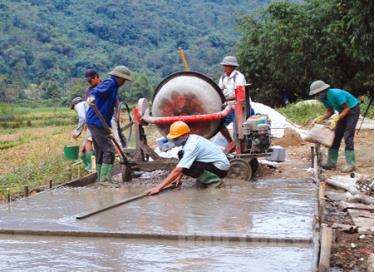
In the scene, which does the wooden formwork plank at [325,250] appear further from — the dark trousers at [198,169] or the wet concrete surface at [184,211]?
the dark trousers at [198,169]

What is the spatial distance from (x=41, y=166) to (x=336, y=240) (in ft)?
28.4

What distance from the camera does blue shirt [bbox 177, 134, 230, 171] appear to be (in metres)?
8.08

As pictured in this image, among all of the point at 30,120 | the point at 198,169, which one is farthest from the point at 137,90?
the point at 198,169

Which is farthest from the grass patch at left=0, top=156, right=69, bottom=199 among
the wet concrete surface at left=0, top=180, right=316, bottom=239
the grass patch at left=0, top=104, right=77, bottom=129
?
the grass patch at left=0, top=104, right=77, bottom=129

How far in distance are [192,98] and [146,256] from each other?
180 inches

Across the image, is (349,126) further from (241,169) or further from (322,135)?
(241,169)

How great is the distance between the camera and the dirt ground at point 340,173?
6348 mm

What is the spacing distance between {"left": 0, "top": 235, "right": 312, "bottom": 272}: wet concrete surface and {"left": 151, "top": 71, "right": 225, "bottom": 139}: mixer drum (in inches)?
160

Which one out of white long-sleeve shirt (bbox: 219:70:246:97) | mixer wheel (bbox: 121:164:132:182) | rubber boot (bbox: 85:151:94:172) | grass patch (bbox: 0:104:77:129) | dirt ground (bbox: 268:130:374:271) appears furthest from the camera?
grass patch (bbox: 0:104:77:129)

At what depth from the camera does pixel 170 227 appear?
20.5ft

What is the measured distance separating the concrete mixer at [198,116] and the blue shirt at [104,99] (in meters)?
0.59

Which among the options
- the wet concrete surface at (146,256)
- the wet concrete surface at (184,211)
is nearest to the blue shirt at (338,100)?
the wet concrete surface at (184,211)

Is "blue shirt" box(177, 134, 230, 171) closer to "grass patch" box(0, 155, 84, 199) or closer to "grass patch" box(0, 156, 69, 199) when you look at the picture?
"grass patch" box(0, 155, 84, 199)

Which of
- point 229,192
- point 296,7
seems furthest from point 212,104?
point 296,7
